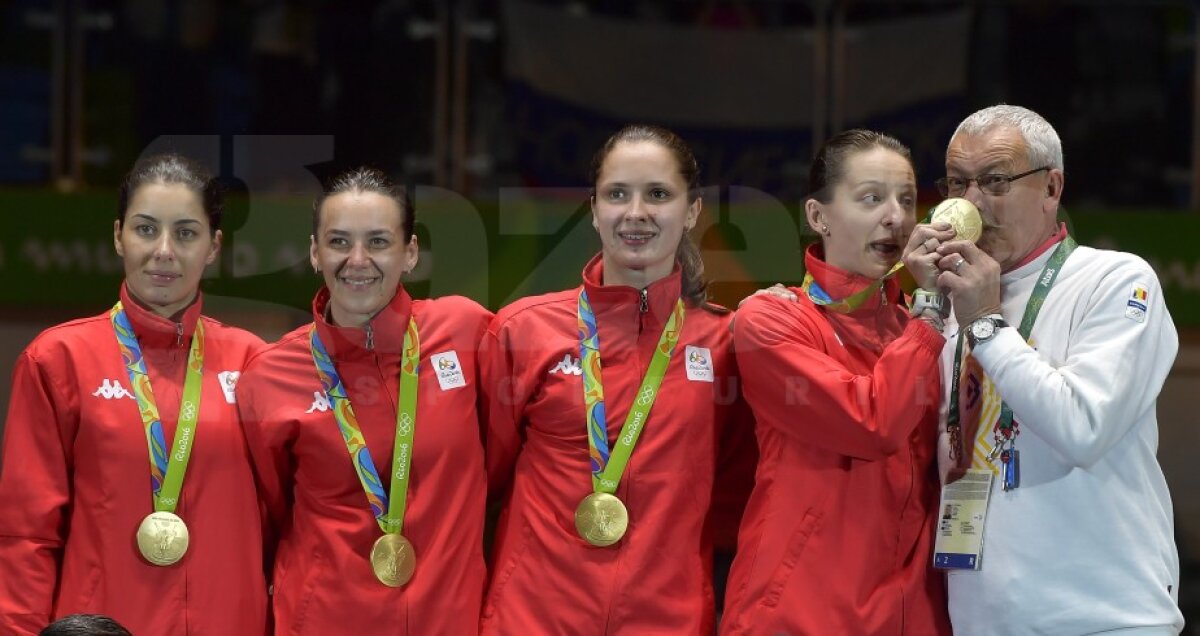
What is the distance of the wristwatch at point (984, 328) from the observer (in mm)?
3031

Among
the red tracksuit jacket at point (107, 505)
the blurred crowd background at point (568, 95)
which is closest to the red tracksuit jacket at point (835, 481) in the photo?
the red tracksuit jacket at point (107, 505)

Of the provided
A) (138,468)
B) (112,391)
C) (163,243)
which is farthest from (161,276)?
(138,468)

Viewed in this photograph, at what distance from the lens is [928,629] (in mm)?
3268

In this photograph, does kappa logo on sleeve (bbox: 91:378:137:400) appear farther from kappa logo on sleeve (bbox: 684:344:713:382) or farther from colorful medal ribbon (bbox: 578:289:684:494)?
kappa logo on sleeve (bbox: 684:344:713:382)

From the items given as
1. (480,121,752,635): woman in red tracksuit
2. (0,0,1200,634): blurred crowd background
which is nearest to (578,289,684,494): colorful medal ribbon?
(480,121,752,635): woman in red tracksuit

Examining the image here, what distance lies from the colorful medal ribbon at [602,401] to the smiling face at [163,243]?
0.90 meters

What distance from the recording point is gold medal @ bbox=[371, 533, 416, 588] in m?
3.31

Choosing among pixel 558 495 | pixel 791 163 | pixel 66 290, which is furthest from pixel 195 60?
pixel 558 495

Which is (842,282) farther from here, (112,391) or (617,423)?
(112,391)

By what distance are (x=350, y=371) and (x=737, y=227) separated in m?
1.51

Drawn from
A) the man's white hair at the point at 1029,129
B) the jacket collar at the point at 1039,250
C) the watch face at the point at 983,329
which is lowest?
the watch face at the point at 983,329

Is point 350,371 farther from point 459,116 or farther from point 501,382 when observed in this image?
point 459,116

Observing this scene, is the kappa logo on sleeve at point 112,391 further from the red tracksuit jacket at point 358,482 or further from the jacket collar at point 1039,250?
the jacket collar at point 1039,250

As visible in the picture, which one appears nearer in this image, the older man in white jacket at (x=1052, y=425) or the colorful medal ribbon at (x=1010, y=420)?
the older man in white jacket at (x=1052, y=425)
